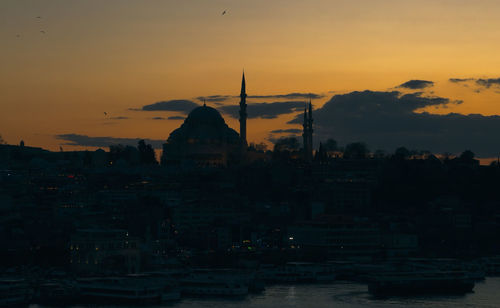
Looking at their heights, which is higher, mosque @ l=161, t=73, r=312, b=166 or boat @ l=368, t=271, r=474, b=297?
mosque @ l=161, t=73, r=312, b=166

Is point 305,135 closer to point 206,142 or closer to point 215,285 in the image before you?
point 206,142

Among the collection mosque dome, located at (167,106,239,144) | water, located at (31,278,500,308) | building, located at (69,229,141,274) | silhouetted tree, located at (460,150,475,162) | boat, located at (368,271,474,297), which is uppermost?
mosque dome, located at (167,106,239,144)

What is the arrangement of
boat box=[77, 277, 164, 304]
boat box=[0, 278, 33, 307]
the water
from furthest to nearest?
the water → boat box=[77, 277, 164, 304] → boat box=[0, 278, 33, 307]

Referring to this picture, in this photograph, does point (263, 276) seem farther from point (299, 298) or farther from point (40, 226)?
point (40, 226)

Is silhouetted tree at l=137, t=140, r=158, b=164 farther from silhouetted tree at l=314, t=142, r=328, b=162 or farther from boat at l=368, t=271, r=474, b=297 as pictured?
boat at l=368, t=271, r=474, b=297

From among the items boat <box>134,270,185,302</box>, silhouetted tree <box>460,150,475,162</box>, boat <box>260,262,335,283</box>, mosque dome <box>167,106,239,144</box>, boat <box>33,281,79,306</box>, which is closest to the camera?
boat <box>33,281,79,306</box>

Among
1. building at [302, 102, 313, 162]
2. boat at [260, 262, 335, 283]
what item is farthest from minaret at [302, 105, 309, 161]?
boat at [260, 262, 335, 283]

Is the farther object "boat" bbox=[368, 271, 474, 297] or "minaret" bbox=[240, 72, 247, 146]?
"minaret" bbox=[240, 72, 247, 146]

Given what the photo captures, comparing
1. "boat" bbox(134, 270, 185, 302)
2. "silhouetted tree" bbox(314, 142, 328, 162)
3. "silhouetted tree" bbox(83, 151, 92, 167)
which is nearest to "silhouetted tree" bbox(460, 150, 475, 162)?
"silhouetted tree" bbox(314, 142, 328, 162)

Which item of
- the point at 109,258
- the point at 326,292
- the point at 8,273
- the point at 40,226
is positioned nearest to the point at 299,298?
the point at 326,292
